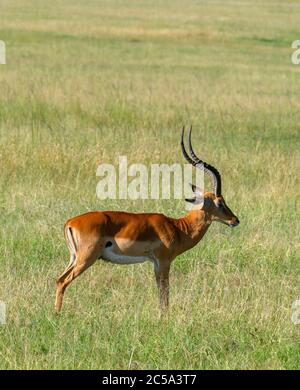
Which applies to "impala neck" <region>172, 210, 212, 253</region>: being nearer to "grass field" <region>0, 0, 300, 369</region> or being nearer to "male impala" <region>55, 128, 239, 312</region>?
"male impala" <region>55, 128, 239, 312</region>

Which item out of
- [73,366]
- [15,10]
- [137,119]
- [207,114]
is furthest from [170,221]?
[15,10]

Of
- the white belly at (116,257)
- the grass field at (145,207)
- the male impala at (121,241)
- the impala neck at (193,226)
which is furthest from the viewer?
the impala neck at (193,226)

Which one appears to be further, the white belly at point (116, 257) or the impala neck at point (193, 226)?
the impala neck at point (193, 226)

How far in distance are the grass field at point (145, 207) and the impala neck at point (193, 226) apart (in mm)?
323

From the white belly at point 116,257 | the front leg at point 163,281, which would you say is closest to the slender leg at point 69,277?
the white belly at point 116,257

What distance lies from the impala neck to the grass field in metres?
0.32

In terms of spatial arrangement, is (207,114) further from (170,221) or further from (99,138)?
(170,221)

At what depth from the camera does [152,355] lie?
5.64 metres

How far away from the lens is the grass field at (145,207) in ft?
19.0

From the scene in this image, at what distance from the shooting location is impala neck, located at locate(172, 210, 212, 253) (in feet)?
22.4

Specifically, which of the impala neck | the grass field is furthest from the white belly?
the impala neck

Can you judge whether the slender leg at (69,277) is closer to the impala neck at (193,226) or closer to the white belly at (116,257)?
the white belly at (116,257)

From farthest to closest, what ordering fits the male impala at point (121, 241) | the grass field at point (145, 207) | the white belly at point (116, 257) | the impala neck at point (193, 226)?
the impala neck at point (193, 226), the white belly at point (116, 257), the male impala at point (121, 241), the grass field at point (145, 207)

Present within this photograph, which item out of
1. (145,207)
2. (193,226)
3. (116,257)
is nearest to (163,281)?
(116,257)
